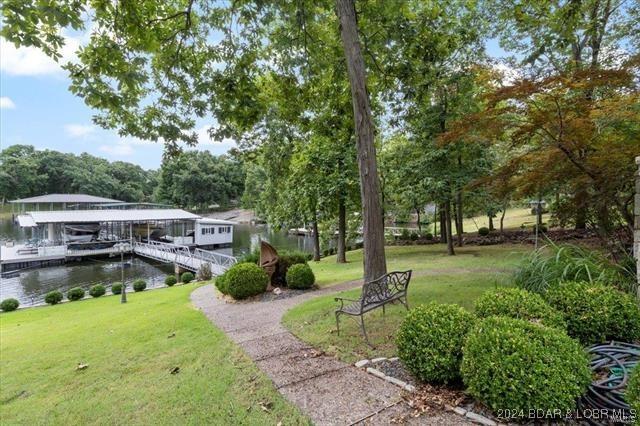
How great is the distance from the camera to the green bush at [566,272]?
3742 millimetres

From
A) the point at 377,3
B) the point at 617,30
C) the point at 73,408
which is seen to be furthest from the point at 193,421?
the point at 617,30

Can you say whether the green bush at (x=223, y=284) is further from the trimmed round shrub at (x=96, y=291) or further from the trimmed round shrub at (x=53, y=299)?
the trimmed round shrub at (x=53, y=299)

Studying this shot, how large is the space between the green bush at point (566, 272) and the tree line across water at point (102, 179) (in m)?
45.5

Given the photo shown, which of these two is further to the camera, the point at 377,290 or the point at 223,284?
the point at 223,284

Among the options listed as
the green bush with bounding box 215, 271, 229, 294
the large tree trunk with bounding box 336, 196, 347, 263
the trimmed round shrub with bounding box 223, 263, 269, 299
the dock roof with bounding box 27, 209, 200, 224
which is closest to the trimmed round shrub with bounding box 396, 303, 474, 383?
the trimmed round shrub with bounding box 223, 263, 269, 299

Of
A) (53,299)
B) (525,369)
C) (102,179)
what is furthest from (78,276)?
(102,179)

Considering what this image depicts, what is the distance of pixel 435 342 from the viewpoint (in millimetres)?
2670

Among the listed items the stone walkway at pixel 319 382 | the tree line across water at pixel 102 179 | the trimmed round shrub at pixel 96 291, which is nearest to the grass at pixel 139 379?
the stone walkway at pixel 319 382

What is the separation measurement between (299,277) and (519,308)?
5.31 metres

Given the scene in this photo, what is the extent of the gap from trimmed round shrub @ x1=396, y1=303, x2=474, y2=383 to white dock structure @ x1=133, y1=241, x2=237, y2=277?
1438 centimetres

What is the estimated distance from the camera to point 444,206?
11664 mm

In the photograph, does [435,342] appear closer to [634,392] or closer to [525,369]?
[525,369]

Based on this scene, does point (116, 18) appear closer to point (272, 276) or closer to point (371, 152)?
point (371, 152)

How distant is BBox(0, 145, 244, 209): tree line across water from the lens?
46719 mm
